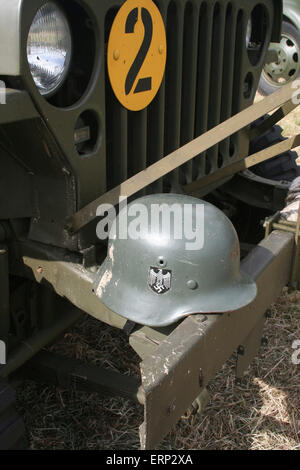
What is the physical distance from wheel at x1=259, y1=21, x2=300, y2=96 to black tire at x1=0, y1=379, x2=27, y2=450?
21.4 ft

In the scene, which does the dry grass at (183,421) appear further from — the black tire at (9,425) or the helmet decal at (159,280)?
the helmet decal at (159,280)

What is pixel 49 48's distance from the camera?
1.91 metres

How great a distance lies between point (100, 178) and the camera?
7.16 ft

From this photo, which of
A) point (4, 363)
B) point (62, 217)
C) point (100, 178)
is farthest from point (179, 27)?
Answer: point (4, 363)

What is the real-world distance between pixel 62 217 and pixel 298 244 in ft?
3.12

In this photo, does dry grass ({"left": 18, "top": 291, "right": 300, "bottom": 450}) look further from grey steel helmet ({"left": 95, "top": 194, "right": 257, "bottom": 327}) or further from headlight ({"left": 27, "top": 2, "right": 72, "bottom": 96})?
headlight ({"left": 27, "top": 2, "right": 72, "bottom": 96})

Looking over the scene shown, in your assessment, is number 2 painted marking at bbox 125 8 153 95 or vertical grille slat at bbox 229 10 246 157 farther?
vertical grille slat at bbox 229 10 246 157

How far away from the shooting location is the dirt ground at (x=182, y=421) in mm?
2561

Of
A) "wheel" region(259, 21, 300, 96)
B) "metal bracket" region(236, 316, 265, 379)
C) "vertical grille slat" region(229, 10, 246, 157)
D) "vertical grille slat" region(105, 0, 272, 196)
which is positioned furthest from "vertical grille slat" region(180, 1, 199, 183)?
"wheel" region(259, 21, 300, 96)

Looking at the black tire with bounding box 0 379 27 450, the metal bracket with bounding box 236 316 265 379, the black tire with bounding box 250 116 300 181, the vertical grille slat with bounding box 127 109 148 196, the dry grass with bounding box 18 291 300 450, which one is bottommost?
the dry grass with bounding box 18 291 300 450

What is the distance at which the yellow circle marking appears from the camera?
206 centimetres

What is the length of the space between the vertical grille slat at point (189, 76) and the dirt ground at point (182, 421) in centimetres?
104

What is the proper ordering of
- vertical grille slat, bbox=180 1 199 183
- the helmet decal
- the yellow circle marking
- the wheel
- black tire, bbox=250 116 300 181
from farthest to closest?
the wheel → black tire, bbox=250 116 300 181 → vertical grille slat, bbox=180 1 199 183 → the yellow circle marking → the helmet decal

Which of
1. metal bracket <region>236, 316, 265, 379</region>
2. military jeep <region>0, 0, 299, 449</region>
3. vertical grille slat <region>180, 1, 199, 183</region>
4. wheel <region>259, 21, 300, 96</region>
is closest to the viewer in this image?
military jeep <region>0, 0, 299, 449</region>
